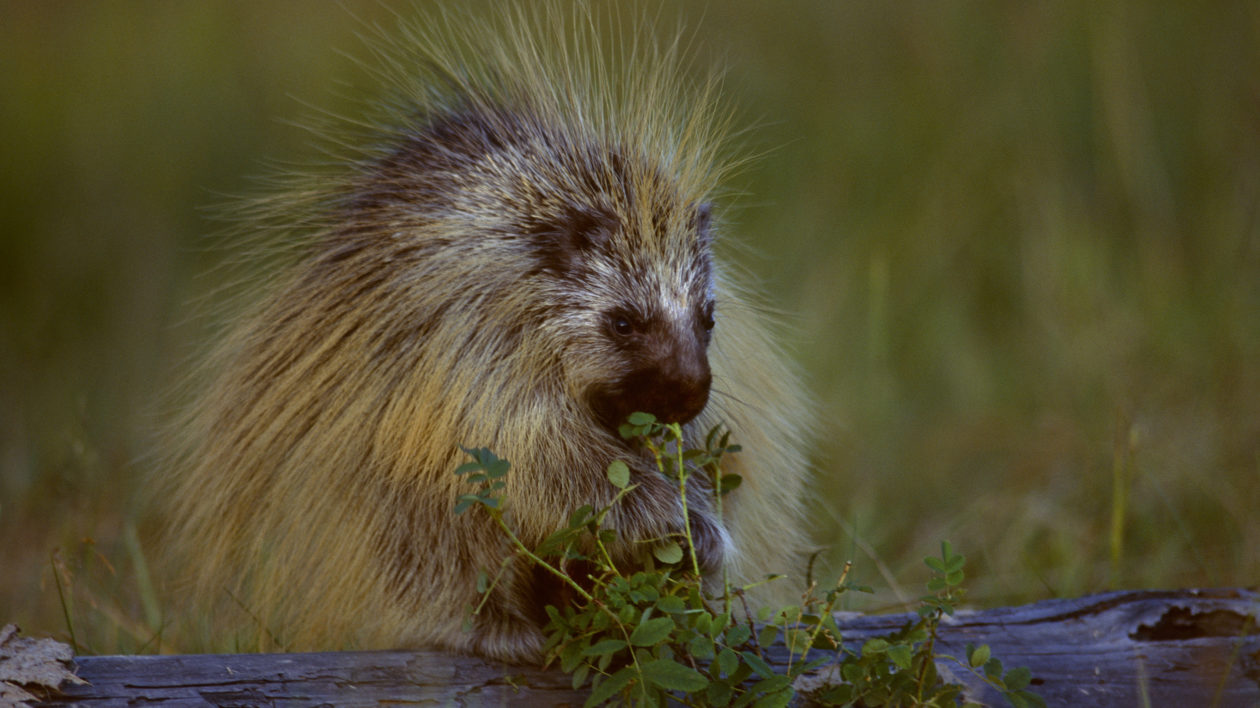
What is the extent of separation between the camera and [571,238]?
2.62 meters

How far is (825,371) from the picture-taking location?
5.63 meters

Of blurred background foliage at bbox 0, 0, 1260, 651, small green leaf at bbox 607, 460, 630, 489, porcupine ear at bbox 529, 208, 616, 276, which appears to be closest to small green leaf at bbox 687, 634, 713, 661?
small green leaf at bbox 607, 460, 630, 489

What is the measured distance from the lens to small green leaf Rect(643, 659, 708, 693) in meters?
2.05

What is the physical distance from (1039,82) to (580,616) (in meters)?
5.41

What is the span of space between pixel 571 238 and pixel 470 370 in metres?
0.35

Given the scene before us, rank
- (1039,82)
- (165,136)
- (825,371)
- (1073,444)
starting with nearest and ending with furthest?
(1073,444)
(825,371)
(1039,82)
(165,136)

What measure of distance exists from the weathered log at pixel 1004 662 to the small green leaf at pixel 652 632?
13.6 inches

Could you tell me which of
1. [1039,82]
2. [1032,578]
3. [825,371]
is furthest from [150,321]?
[1039,82]

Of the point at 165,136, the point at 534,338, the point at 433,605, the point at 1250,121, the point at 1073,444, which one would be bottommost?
the point at 433,605

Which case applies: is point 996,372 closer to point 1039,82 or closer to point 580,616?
point 1039,82

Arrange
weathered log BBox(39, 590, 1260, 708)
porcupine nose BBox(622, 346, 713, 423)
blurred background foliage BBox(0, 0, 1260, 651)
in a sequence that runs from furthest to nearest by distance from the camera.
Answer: blurred background foliage BBox(0, 0, 1260, 651) < porcupine nose BBox(622, 346, 713, 423) < weathered log BBox(39, 590, 1260, 708)

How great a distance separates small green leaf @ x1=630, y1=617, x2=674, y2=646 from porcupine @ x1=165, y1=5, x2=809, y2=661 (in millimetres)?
414

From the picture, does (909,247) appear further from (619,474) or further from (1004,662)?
(619,474)

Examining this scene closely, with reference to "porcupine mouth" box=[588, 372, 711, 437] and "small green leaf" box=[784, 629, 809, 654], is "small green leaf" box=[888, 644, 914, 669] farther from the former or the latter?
"porcupine mouth" box=[588, 372, 711, 437]
